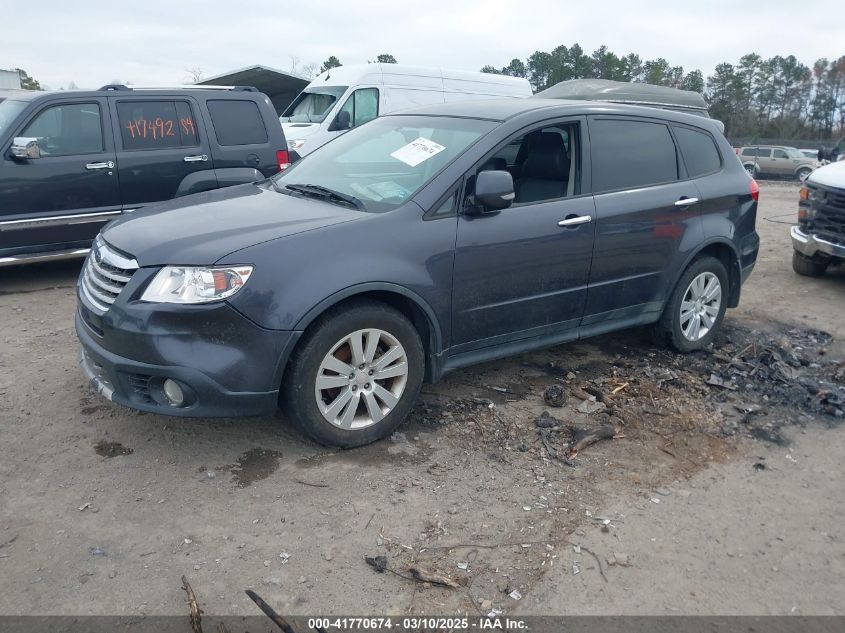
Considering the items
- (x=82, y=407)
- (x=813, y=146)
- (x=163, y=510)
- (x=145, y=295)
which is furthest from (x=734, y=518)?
(x=813, y=146)

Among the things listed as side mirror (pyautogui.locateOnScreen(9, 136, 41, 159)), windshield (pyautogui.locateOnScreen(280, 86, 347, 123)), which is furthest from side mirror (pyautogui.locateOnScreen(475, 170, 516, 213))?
windshield (pyautogui.locateOnScreen(280, 86, 347, 123))

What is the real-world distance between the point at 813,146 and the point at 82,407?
4597 cm

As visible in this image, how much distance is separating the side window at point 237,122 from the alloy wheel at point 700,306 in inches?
193

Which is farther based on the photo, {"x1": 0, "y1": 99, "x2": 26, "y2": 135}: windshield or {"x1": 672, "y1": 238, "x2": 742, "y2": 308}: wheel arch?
{"x1": 0, "y1": 99, "x2": 26, "y2": 135}: windshield

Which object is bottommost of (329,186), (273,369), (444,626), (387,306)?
(444,626)

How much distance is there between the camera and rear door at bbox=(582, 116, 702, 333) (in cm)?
469

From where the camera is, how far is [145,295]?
3.42 m

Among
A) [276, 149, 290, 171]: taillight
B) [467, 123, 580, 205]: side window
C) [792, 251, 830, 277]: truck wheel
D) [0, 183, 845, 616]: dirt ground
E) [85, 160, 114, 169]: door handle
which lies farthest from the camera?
[792, 251, 830, 277]: truck wheel

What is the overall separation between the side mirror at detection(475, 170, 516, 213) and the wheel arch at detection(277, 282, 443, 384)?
0.66 m

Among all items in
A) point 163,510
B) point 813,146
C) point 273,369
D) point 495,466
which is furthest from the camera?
point 813,146

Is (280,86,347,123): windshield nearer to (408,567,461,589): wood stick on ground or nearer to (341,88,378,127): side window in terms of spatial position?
(341,88,378,127): side window

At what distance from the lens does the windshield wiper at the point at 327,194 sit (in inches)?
158

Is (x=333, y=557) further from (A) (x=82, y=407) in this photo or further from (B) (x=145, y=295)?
(A) (x=82, y=407)

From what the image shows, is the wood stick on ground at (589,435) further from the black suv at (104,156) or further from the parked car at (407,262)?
the black suv at (104,156)
